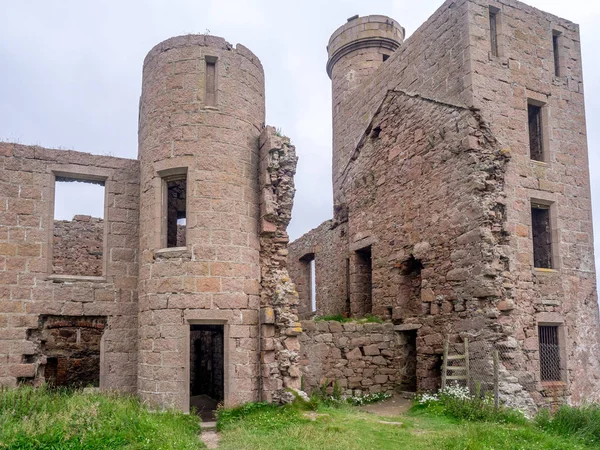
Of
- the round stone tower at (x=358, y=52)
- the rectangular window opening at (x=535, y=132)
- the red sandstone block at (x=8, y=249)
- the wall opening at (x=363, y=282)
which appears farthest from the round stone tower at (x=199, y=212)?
the round stone tower at (x=358, y=52)

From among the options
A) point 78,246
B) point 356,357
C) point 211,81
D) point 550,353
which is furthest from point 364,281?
point 78,246

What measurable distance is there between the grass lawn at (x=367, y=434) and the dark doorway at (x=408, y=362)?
3.38 m

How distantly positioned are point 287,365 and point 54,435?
13.9 ft

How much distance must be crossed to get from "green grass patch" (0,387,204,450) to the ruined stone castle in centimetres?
77

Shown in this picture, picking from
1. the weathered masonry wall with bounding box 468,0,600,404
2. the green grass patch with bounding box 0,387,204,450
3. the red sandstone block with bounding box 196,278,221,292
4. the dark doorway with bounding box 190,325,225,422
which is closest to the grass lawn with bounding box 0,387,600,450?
the green grass patch with bounding box 0,387,204,450

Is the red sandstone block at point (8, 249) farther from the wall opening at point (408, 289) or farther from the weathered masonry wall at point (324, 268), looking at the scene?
the weathered masonry wall at point (324, 268)

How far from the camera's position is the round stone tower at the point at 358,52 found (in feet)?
67.2

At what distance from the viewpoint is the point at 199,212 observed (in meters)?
10.7

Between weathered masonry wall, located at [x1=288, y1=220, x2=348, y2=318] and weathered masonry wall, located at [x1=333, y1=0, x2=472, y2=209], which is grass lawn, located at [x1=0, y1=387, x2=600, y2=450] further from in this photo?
weathered masonry wall, located at [x1=288, y1=220, x2=348, y2=318]

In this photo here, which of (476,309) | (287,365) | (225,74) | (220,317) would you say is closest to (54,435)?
(220,317)

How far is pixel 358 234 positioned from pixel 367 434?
8.24 metres

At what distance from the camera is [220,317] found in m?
10.6

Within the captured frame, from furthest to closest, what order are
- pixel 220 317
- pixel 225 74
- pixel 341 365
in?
1. pixel 341 365
2. pixel 225 74
3. pixel 220 317

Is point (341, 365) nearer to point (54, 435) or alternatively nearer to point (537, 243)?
point (537, 243)
